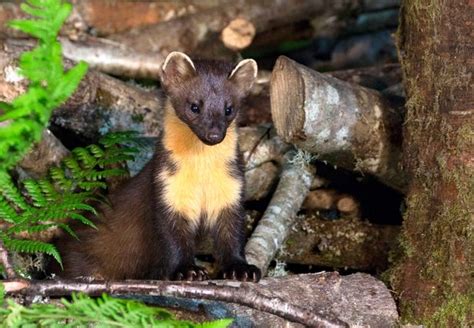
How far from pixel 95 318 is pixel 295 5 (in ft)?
18.7

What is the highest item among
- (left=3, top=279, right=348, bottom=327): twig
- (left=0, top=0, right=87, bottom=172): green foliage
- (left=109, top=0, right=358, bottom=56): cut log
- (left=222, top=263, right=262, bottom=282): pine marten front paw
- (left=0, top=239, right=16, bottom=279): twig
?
(left=109, top=0, right=358, bottom=56): cut log

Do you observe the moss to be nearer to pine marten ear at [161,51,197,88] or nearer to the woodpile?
the woodpile

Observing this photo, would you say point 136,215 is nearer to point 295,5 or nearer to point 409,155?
point 409,155

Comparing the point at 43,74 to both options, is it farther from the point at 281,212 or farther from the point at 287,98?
the point at 281,212

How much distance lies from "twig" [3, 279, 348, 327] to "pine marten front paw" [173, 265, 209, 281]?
3.16 ft

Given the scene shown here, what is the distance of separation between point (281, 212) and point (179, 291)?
6.74 feet

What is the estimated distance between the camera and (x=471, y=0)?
4.24 metres

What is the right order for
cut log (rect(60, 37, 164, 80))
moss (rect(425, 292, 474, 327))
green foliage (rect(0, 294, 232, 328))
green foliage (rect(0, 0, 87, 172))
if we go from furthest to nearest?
cut log (rect(60, 37, 164, 80)) < moss (rect(425, 292, 474, 327)) < green foliage (rect(0, 294, 232, 328)) < green foliage (rect(0, 0, 87, 172))

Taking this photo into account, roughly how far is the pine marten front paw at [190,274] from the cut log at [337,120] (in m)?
0.90

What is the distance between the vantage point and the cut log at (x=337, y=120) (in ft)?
15.4

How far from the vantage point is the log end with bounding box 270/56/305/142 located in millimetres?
4652

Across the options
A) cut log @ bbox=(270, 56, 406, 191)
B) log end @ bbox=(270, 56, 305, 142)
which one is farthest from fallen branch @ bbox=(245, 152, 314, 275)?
log end @ bbox=(270, 56, 305, 142)

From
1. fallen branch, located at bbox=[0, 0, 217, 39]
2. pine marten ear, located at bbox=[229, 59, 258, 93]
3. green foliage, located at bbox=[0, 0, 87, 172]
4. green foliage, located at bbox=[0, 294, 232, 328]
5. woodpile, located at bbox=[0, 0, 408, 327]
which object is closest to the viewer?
green foliage, located at bbox=[0, 0, 87, 172]

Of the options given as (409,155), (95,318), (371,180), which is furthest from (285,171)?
(95,318)
